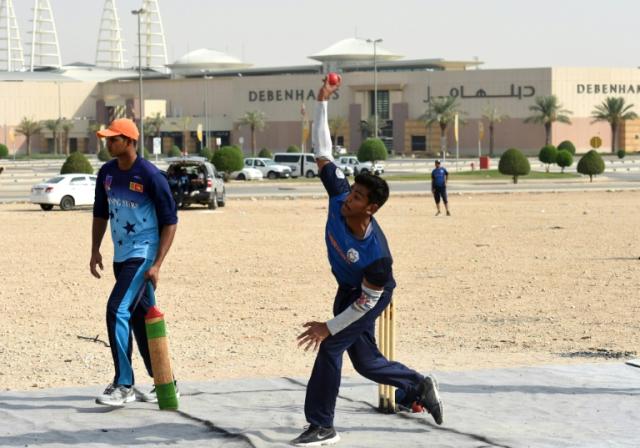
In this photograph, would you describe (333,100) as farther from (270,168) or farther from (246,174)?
(246,174)

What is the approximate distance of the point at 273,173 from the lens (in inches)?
2891

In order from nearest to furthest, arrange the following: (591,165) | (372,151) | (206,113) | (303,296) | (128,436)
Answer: (128,436)
(303,296)
(591,165)
(372,151)
(206,113)

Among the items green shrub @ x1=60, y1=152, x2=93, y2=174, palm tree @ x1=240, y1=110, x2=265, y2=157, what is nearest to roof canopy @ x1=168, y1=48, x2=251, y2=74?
palm tree @ x1=240, y1=110, x2=265, y2=157

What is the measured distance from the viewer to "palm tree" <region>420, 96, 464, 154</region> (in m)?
122

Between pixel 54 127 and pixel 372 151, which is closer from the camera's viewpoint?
pixel 372 151

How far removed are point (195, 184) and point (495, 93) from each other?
92364 mm

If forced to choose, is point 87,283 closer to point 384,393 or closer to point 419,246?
point 419,246

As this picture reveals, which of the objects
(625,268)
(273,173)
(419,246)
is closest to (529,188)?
(273,173)

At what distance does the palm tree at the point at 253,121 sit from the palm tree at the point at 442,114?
1883 centimetres

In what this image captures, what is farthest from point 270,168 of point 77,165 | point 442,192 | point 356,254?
point 356,254

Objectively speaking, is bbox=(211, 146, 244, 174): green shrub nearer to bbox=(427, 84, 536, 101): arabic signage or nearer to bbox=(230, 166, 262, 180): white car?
bbox=(230, 166, 262, 180): white car

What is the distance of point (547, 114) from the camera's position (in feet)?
399

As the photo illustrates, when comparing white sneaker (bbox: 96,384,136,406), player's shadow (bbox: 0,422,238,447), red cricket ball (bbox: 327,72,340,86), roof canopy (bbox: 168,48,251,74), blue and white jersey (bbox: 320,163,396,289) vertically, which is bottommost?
player's shadow (bbox: 0,422,238,447)

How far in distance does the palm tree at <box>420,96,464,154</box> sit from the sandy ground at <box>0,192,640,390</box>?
9091 centimetres
